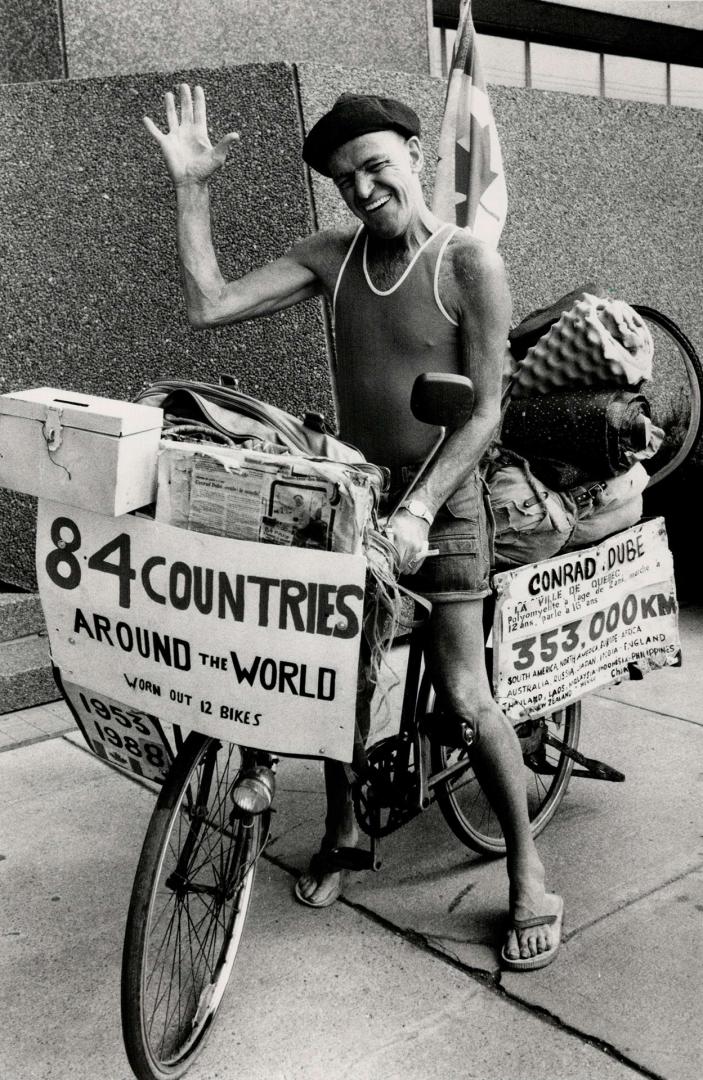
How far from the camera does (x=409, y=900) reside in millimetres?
2959

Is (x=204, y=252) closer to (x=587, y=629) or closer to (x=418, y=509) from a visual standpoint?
(x=418, y=509)

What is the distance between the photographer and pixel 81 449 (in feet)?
6.68

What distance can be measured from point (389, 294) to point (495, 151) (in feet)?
7.64

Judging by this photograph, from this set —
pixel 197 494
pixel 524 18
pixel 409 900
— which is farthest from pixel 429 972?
pixel 524 18

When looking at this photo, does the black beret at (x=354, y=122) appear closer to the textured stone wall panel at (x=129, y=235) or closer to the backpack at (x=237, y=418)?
the backpack at (x=237, y=418)

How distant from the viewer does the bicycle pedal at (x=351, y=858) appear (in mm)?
2650

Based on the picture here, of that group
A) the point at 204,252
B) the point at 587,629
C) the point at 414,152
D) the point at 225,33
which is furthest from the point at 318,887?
the point at 225,33

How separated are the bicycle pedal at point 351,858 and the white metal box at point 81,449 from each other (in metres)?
1.11

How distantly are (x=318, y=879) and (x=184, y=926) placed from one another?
43 cm

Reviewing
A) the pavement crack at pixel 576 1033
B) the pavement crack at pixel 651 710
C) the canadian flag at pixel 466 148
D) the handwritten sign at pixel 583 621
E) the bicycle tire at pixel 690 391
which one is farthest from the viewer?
the canadian flag at pixel 466 148

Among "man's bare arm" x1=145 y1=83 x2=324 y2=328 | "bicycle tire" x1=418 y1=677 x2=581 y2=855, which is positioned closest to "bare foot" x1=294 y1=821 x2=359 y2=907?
"bicycle tire" x1=418 y1=677 x2=581 y2=855

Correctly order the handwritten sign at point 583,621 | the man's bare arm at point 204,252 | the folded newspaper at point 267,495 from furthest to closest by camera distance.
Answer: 1. the handwritten sign at point 583,621
2. the man's bare arm at point 204,252
3. the folded newspaper at point 267,495

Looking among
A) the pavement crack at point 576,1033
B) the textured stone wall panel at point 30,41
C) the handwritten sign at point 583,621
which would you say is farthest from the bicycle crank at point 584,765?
the textured stone wall panel at point 30,41

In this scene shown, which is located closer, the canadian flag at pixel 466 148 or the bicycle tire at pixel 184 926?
the bicycle tire at pixel 184 926
